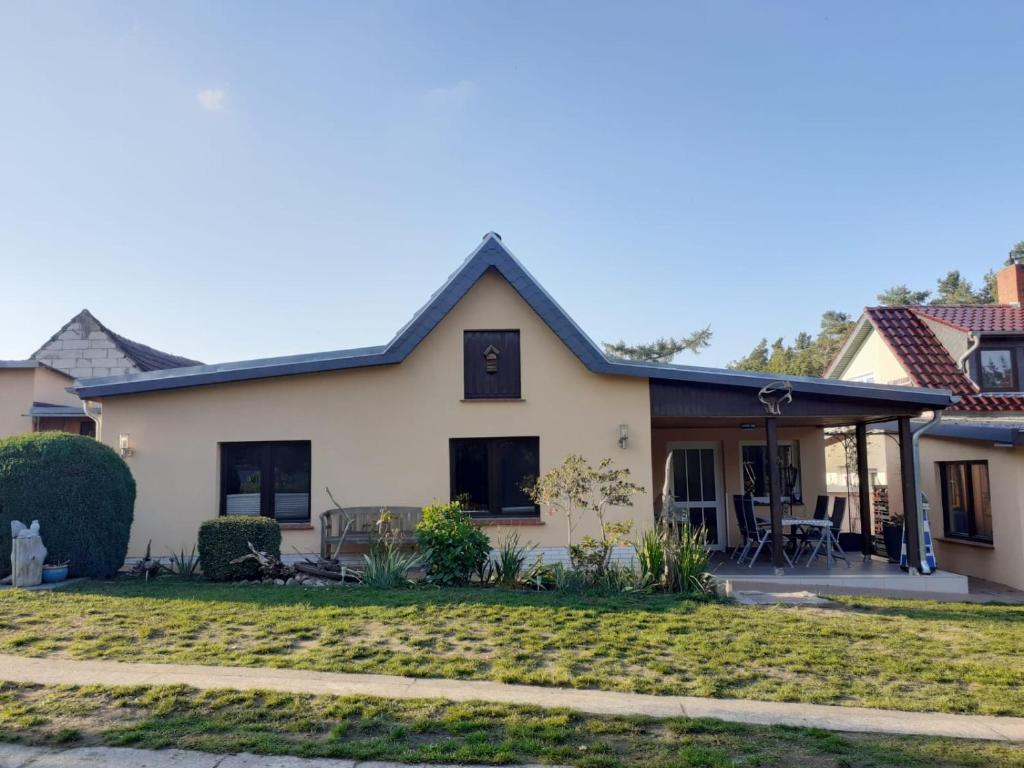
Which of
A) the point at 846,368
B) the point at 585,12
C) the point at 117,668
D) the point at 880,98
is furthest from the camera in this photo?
the point at 846,368

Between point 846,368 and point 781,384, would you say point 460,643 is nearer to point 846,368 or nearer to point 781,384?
point 781,384

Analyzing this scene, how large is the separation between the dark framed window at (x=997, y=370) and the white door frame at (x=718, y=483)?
23.8 ft

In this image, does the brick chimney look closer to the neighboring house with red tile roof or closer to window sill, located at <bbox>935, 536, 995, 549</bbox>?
the neighboring house with red tile roof

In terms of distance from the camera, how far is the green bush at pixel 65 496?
10266mm

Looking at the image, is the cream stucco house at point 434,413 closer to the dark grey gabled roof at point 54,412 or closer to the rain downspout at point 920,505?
the rain downspout at point 920,505

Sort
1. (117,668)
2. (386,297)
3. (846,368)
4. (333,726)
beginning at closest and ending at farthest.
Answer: (333,726) < (117,668) < (386,297) < (846,368)

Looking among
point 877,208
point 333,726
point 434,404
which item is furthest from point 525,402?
point 877,208

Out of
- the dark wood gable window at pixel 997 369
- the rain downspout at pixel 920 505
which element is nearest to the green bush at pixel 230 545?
the rain downspout at pixel 920 505

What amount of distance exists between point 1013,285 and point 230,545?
71.0ft

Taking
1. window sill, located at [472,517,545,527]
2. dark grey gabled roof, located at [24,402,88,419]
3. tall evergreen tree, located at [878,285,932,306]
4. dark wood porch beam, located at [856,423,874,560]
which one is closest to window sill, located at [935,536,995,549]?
dark wood porch beam, located at [856,423,874,560]

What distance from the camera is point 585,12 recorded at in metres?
12.5

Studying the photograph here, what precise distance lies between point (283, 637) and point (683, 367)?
767 centimetres

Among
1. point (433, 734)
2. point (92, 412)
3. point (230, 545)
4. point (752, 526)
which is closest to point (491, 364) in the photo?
point (230, 545)

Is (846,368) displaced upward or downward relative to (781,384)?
upward
